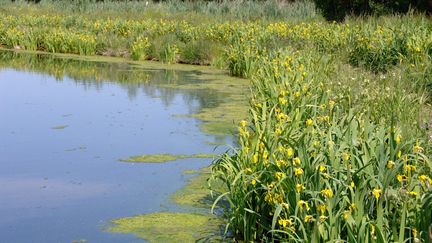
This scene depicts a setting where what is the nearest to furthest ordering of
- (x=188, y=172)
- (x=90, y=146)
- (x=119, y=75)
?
(x=188, y=172) → (x=90, y=146) → (x=119, y=75)

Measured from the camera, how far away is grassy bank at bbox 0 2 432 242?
10.2 ft

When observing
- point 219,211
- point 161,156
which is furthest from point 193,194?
point 161,156

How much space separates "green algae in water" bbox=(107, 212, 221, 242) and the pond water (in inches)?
4.4

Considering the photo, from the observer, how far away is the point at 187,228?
169 inches

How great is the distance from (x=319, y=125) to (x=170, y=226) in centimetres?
129

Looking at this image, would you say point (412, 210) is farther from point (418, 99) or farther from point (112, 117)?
point (112, 117)

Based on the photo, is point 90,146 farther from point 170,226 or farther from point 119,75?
point 119,75

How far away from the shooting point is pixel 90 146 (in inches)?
259

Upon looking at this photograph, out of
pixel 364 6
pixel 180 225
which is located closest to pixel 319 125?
pixel 180 225

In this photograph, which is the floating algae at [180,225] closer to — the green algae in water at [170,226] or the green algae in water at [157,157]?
the green algae in water at [170,226]

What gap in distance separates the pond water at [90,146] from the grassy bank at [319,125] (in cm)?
68

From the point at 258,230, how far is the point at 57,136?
357 centimetres

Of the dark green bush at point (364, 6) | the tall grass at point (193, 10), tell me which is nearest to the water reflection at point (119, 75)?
the tall grass at point (193, 10)

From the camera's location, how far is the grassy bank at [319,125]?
3121mm
